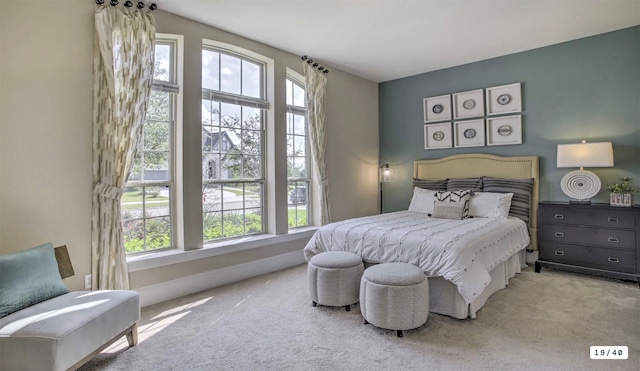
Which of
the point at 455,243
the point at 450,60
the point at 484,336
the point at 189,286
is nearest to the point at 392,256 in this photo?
the point at 455,243

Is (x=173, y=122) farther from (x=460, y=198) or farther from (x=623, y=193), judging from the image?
(x=623, y=193)

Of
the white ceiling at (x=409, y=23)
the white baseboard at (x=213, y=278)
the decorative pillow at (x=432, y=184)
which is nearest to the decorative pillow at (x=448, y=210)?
the decorative pillow at (x=432, y=184)

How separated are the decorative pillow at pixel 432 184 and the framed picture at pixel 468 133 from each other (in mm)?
633

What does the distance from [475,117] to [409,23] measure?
2.03 m

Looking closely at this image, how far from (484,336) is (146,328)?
8.29ft

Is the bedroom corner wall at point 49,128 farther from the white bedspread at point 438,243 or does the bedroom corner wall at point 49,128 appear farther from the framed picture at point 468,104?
the framed picture at point 468,104

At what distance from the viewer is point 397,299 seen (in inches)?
92.0

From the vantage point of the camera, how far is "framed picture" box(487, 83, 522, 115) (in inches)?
176

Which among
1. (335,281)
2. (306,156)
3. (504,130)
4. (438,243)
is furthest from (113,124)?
(504,130)

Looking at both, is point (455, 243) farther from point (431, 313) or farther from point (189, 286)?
point (189, 286)

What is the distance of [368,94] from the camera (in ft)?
18.6

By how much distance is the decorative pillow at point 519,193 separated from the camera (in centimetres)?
417

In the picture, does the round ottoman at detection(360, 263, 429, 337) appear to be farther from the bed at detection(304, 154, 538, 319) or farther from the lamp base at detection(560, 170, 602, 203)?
the lamp base at detection(560, 170, 602, 203)

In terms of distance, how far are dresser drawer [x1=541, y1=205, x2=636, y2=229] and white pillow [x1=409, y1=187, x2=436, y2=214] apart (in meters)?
1.26
